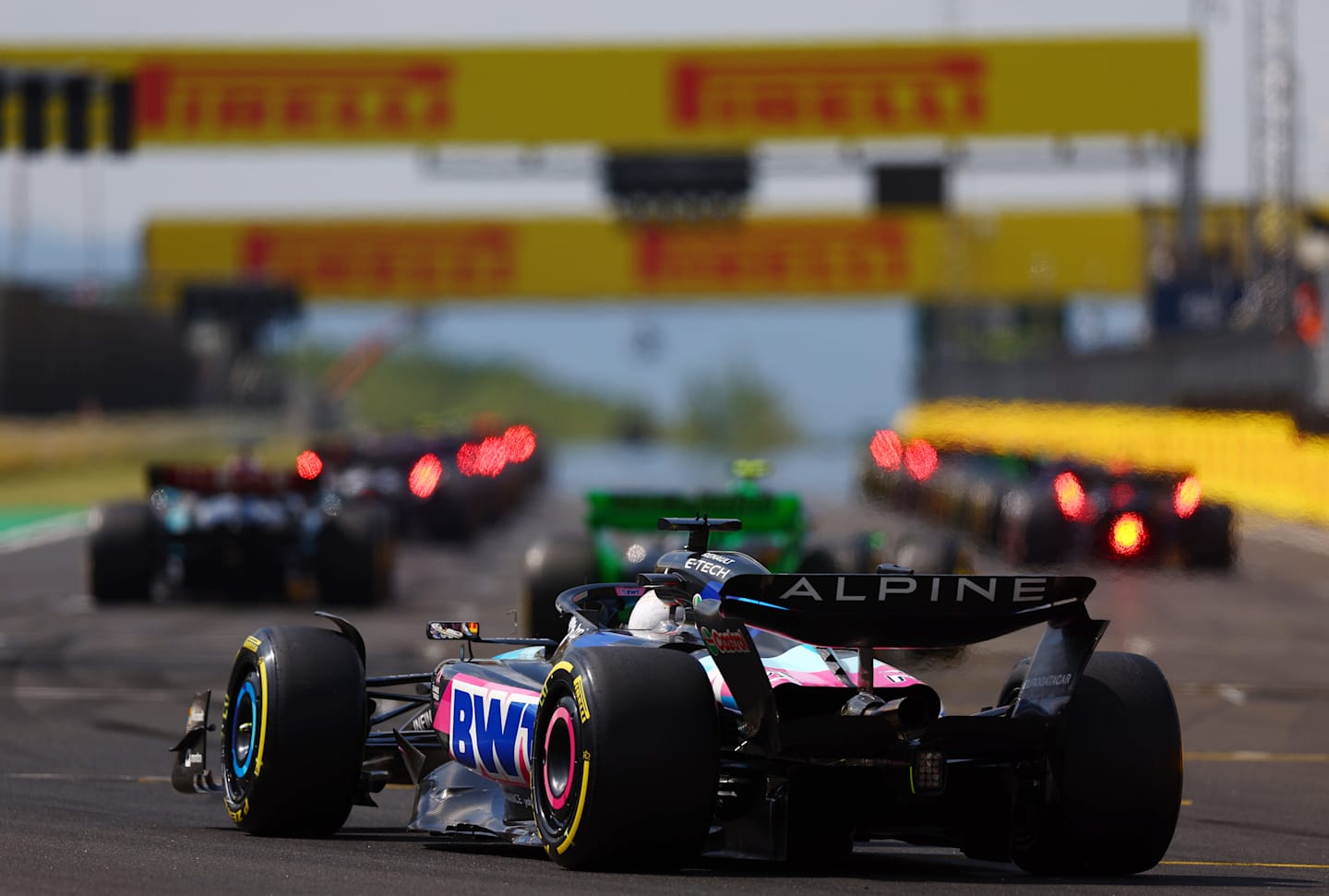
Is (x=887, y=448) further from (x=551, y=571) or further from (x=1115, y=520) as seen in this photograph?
(x=551, y=571)

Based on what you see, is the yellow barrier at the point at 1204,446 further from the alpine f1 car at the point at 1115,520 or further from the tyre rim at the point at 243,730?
the tyre rim at the point at 243,730

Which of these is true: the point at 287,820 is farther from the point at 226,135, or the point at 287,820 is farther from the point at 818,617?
the point at 226,135

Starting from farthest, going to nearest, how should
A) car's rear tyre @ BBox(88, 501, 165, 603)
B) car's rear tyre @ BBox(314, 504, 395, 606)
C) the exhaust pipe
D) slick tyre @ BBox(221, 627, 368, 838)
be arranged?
car's rear tyre @ BBox(314, 504, 395, 606) → car's rear tyre @ BBox(88, 501, 165, 603) → slick tyre @ BBox(221, 627, 368, 838) → the exhaust pipe

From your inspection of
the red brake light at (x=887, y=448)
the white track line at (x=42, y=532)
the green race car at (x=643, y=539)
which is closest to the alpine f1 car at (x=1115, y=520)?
the green race car at (x=643, y=539)

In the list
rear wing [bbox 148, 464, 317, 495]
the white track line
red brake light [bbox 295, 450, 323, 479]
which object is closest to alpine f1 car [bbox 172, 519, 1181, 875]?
red brake light [bbox 295, 450, 323, 479]

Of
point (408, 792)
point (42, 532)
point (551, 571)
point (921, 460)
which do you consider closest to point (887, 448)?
point (921, 460)

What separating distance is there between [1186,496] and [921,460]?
11212 mm

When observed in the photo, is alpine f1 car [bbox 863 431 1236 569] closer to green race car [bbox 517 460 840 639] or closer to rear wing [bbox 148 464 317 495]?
rear wing [bbox 148 464 317 495]

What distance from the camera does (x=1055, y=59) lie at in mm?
49438

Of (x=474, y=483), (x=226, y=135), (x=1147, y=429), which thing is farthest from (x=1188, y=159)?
(x=474, y=483)

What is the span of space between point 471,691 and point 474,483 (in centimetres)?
2561

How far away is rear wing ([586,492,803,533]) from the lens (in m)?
18.0

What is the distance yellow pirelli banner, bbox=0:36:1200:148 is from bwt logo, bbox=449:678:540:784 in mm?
40938

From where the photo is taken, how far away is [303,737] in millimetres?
8922
